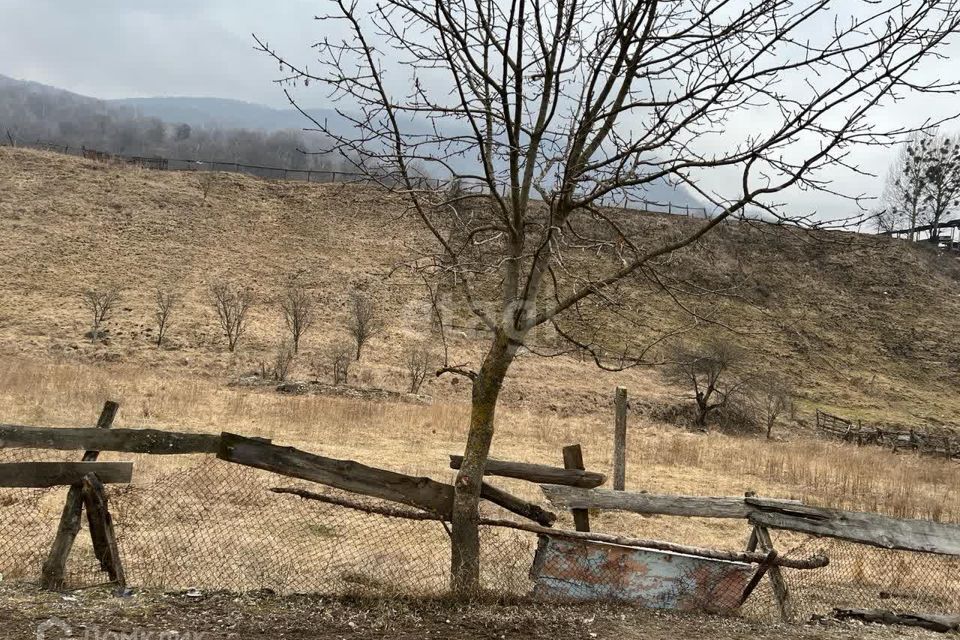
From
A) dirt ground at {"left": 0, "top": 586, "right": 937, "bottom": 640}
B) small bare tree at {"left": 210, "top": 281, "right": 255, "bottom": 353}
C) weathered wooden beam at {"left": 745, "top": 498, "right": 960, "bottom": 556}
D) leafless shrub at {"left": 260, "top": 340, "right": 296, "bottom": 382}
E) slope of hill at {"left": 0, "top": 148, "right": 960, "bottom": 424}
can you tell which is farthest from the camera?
small bare tree at {"left": 210, "top": 281, "right": 255, "bottom": 353}

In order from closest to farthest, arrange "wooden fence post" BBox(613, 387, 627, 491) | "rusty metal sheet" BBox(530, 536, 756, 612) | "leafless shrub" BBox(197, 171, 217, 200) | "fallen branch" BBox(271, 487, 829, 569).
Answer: "fallen branch" BBox(271, 487, 829, 569)
"rusty metal sheet" BBox(530, 536, 756, 612)
"wooden fence post" BBox(613, 387, 627, 491)
"leafless shrub" BBox(197, 171, 217, 200)

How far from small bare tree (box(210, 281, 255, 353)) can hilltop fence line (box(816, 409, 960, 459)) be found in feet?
89.4

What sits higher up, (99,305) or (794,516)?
(794,516)

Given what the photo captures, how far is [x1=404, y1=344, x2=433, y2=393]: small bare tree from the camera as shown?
2545 centimetres

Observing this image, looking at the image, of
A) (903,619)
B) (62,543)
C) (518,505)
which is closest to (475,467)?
(518,505)

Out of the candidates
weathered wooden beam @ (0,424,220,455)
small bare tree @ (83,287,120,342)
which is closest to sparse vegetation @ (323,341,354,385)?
small bare tree @ (83,287,120,342)

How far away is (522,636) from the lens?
4395mm

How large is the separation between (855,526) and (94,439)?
649 centimetres

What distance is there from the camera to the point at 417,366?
86.9 feet

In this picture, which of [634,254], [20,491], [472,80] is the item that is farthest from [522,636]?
[20,491]

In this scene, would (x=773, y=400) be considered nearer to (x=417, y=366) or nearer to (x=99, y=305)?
(x=417, y=366)

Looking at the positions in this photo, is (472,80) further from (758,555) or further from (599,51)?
(758,555)

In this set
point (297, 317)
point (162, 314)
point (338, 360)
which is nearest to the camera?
point (338, 360)

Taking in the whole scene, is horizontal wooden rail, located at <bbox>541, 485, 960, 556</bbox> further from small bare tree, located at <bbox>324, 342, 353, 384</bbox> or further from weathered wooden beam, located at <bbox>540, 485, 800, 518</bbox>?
small bare tree, located at <bbox>324, 342, 353, 384</bbox>
